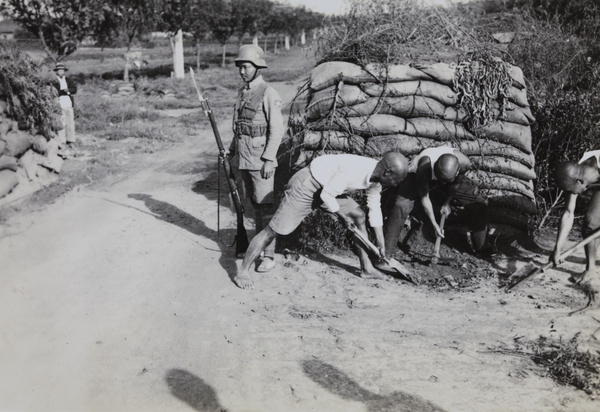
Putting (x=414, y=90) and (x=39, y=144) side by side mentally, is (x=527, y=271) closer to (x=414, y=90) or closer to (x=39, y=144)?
(x=414, y=90)

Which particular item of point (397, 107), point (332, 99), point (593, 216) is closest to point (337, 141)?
point (332, 99)

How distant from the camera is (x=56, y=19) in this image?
1653 centimetres

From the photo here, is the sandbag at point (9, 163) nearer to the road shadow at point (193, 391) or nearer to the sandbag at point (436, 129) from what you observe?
the road shadow at point (193, 391)

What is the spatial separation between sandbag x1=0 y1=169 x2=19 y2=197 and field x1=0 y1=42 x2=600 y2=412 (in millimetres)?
272

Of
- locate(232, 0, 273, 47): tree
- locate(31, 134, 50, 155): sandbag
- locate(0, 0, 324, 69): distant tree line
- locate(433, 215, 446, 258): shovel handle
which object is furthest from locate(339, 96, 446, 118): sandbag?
locate(232, 0, 273, 47): tree

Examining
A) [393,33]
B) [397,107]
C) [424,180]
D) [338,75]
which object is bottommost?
[424,180]

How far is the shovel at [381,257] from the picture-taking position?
421cm

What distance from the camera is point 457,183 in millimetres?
4656

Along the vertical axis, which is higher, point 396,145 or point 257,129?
point 257,129

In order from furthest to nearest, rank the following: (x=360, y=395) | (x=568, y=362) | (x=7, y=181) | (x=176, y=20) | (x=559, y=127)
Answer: (x=176, y=20) < (x=7, y=181) < (x=559, y=127) < (x=568, y=362) < (x=360, y=395)

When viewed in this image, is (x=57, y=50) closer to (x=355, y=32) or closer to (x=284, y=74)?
(x=284, y=74)

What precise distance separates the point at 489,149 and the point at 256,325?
2.94 meters

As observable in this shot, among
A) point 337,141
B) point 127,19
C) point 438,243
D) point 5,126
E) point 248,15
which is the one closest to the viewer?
point 438,243

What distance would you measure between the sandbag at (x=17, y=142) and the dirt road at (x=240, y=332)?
1370 millimetres
